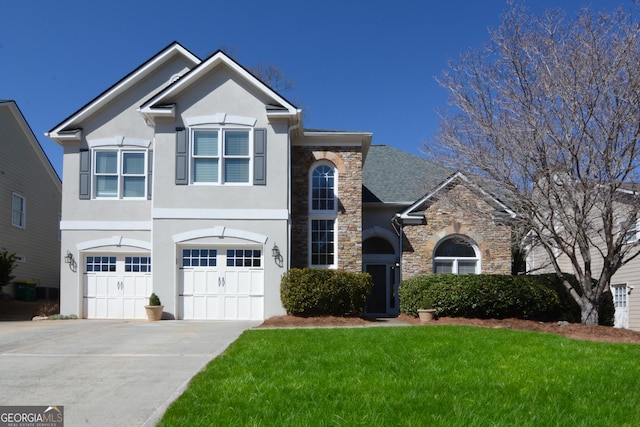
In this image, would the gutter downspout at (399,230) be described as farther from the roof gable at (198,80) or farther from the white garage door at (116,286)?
the white garage door at (116,286)

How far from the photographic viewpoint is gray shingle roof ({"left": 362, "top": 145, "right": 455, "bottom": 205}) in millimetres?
20281

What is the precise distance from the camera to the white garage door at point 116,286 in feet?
62.9

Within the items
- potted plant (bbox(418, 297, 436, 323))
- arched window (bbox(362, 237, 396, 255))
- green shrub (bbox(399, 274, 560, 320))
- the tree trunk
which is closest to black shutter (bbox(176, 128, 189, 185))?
arched window (bbox(362, 237, 396, 255))

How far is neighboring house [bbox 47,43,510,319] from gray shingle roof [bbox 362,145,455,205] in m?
0.30

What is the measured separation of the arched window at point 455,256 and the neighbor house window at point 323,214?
3659 millimetres

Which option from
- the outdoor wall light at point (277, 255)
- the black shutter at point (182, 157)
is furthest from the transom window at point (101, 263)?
the outdoor wall light at point (277, 255)

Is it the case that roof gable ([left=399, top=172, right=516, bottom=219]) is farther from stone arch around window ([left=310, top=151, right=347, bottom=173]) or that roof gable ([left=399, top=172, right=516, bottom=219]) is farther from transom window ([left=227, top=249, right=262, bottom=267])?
transom window ([left=227, top=249, right=262, bottom=267])

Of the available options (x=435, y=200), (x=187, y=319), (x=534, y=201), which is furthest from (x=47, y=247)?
(x=534, y=201)

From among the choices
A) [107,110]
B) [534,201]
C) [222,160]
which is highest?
[107,110]

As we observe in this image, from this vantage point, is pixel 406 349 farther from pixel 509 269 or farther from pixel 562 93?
pixel 509 269

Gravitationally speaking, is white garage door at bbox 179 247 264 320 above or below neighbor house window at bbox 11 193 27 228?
below

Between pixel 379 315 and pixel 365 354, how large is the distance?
12.6 m

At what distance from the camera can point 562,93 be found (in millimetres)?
13945

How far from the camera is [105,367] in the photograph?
9.12 metres
